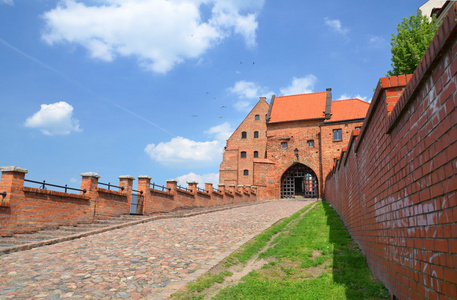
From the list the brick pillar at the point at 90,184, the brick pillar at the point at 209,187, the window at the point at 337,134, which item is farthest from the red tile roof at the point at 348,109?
the brick pillar at the point at 90,184

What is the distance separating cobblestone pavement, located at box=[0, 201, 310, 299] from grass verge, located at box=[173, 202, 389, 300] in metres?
0.41

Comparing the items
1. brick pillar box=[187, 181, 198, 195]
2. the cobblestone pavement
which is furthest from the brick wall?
the cobblestone pavement

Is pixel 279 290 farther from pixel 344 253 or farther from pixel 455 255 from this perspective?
pixel 455 255

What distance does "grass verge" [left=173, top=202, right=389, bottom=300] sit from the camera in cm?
455

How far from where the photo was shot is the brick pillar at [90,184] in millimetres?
12484

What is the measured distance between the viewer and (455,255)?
2141 millimetres

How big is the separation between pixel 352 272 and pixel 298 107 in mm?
35862

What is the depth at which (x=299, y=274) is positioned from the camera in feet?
18.7

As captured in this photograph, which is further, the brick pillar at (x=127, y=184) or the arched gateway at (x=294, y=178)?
the arched gateway at (x=294, y=178)

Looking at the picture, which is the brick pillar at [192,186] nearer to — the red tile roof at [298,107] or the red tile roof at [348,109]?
the red tile roof at [348,109]

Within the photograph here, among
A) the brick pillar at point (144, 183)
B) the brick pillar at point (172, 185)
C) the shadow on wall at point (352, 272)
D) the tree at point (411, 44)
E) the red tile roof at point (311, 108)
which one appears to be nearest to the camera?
the shadow on wall at point (352, 272)

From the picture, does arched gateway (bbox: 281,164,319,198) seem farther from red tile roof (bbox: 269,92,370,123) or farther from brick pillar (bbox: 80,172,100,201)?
brick pillar (bbox: 80,172,100,201)

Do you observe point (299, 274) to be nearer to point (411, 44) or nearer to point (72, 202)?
point (72, 202)

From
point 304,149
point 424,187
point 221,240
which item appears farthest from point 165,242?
point 304,149
